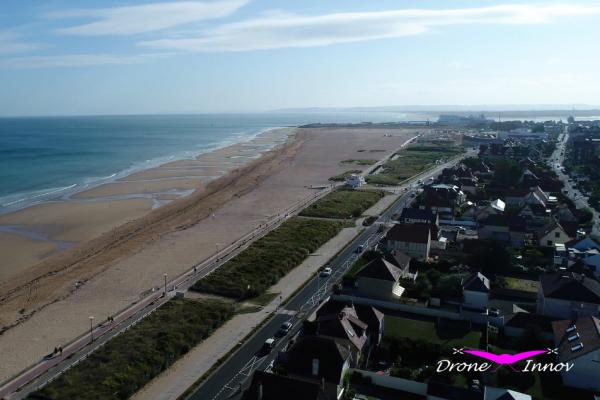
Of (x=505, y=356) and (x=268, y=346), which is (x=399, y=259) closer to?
(x=505, y=356)

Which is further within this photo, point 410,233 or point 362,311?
point 410,233

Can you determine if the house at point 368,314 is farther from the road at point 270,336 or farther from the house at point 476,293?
the house at point 476,293

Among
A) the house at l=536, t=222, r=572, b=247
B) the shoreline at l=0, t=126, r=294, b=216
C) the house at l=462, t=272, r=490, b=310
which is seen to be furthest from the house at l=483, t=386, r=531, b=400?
the shoreline at l=0, t=126, r=294, b=216

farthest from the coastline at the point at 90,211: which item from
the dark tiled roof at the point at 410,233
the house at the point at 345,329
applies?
the dark tiled roof at the point at 410,233

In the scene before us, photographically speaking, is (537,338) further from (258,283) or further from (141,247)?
(141,247)

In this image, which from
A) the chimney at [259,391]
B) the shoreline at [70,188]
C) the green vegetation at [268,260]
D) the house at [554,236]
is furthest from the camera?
the shoreline at [70,188]

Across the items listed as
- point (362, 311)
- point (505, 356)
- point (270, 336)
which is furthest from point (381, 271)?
point (505, 356)
